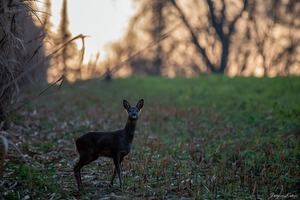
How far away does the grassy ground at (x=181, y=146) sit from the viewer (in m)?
8.69

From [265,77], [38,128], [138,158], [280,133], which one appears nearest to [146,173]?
[138,158]

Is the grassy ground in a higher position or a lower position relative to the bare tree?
lower

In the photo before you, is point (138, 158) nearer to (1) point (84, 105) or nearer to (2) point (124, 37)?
(1) point (84, 105)

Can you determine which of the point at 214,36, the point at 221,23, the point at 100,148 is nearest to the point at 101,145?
the point at 100,148

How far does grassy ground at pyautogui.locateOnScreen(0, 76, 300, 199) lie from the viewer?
8.69 m

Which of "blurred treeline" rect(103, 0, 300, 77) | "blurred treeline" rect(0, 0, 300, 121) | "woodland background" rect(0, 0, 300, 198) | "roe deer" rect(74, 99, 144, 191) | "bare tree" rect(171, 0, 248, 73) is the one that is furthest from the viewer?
"blurred treeline" rect(103, 0, 300, 77)

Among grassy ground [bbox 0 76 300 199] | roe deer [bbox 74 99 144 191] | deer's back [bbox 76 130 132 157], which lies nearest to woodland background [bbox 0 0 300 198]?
grassy ground [bbox 0 76 300 199]

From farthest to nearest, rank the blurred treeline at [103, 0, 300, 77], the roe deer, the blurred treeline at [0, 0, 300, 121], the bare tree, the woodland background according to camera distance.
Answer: the blurred treeline at [103, 0, 300, 77] → the blurred treeline at [0, 0, 300, 121] → the bare tree → the roe deer → the woodland background

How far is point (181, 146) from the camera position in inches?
490

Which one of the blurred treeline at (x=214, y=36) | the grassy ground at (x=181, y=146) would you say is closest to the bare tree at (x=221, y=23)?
the blurred treeline at (x=214, y=36)

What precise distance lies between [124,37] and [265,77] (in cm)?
3155

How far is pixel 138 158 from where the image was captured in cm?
1132

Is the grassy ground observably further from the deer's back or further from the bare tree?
the bare tree

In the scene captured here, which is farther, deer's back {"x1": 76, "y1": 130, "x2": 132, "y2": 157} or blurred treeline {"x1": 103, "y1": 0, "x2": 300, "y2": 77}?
blurred treeline {"x1": 103, "y1": 0, "x2": 300, "y2": 77}
